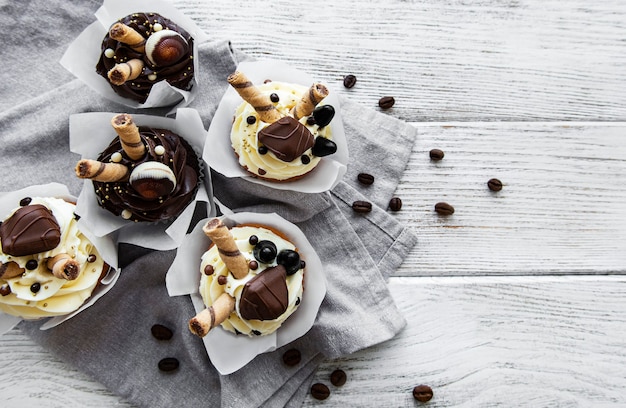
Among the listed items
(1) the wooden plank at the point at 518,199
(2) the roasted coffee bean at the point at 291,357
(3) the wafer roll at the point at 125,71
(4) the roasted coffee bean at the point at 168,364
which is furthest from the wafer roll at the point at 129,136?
(1) the wooden plank at the point at 518,199

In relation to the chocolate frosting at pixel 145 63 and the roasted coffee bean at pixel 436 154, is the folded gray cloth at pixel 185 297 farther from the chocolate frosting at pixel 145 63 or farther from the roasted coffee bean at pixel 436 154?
the roasted coffee bean at pixel 436 154

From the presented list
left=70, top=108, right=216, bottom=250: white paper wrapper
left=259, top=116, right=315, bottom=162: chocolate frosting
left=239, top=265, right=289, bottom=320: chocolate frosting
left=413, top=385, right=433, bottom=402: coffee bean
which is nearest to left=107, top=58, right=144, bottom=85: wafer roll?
left=70, top=108, right=216, bottom=250: white paper wrapper

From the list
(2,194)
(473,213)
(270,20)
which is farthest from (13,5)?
(473,213)

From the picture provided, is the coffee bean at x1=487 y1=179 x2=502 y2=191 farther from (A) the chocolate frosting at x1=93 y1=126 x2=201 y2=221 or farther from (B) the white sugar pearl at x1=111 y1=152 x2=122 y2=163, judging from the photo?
(B) the white sugar pearl at x1=111 y1=152 x2=122 y2=163

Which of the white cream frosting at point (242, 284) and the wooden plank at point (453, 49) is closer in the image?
the white cream frosting at point (242, 284)

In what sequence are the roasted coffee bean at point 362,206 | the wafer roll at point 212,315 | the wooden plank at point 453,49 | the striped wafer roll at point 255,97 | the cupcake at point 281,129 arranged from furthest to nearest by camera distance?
1. the wooden plank at point 453,49
2. the roasted coffee bean at point 362,206
3. the cupcake at point 281,129
4. the striped wafer roll at point 255,97
5. the wafer roll at point 212,315

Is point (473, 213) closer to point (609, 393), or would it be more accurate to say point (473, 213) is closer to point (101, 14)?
point (609, 393)
